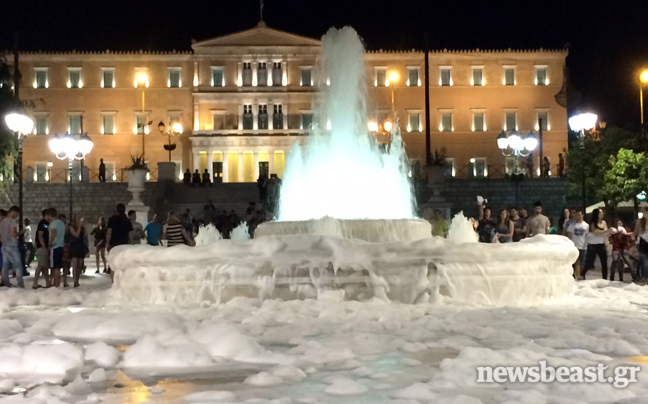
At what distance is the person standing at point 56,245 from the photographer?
13719 millimetres

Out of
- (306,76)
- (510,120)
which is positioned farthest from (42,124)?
(510,120)

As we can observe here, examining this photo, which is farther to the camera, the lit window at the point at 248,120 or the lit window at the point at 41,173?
the lit window at the point at 248,120

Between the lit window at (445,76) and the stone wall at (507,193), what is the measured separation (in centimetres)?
2188

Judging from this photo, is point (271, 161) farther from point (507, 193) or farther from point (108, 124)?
point (507, 193)

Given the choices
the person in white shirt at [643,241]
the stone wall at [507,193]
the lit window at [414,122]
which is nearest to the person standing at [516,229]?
the person in white shirt at [643,241]

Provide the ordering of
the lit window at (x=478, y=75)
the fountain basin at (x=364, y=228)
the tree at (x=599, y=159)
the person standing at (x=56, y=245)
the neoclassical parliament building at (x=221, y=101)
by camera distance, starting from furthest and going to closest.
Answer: the lit window at (x=478, y=75)
the neoclassical parliament building at (x=221, y=101)
the tree at (x=599, y=159)
the person standing at (x=56, y=245)
the fountain basin at (x=364, y=228)

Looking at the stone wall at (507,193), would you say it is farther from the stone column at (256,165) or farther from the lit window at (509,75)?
the lit window at (509,75)

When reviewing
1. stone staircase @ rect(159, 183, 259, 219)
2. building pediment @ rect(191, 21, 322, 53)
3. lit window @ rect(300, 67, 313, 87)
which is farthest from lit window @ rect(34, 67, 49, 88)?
stone staircase @ rect(159, 183, 259, 219)

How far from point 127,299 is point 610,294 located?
659 centimetres

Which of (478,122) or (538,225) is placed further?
(478,122)

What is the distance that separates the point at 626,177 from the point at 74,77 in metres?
40.2

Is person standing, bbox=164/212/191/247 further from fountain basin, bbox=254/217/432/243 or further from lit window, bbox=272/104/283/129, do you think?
lit window, bbox=272/104/283/129

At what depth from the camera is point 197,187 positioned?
36.7 m

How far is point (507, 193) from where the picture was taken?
1411 inches
